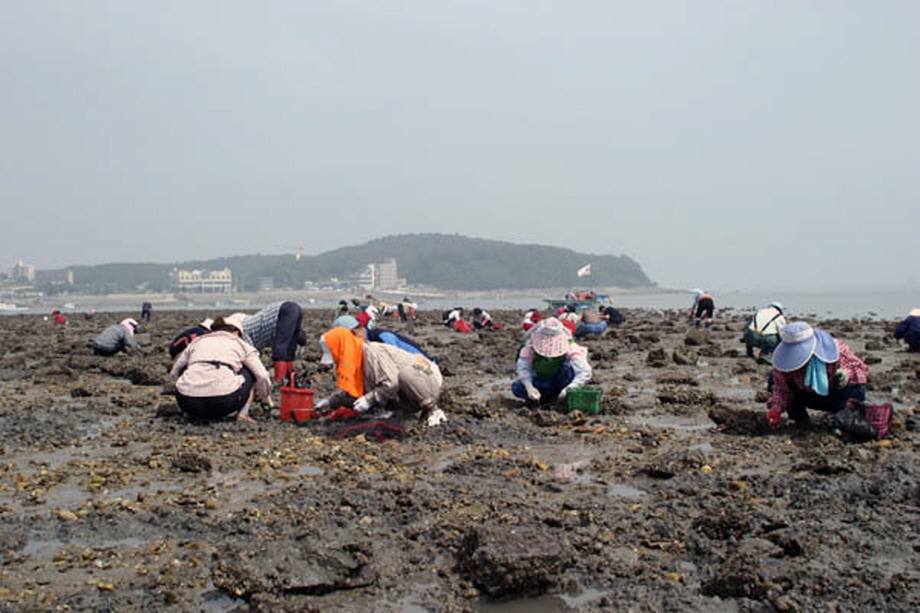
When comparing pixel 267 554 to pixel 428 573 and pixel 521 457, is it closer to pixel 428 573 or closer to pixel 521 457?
pixel 428 573

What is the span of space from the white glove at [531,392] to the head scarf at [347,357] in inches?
91.7

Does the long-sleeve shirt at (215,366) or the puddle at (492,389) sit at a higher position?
the long-sleeve shirt at (215,366)

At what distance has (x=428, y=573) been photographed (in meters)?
4.31

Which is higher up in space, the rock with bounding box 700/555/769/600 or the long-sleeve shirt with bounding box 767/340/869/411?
the long-sleeve shirt with bounding box 767/340/869/411

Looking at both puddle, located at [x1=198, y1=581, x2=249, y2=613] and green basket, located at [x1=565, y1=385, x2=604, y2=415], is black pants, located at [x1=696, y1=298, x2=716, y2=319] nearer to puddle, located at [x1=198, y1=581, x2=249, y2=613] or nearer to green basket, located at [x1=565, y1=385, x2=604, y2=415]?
green basket, located at [x1=565, y1=385, x2=604, y2=415]

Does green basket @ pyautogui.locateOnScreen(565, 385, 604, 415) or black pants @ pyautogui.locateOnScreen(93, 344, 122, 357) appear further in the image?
black pants @ pyautogui.locateOnScreen(93, 344, 122, 357)

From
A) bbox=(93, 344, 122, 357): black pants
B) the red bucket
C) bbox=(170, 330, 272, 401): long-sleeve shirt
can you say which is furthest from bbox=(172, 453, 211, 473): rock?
bbox=(93, 344, 122, 357): black pants

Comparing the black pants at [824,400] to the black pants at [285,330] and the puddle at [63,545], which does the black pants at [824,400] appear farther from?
the puddle at [63,545]

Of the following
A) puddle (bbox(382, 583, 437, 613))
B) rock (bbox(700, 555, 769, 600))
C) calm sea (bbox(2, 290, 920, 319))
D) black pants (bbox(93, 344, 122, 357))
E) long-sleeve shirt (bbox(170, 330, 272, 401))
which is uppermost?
long-sleeve shirt (bbox(170, 330, 272, 401))

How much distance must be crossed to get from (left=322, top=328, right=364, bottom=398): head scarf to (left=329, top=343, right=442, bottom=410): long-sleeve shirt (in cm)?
6

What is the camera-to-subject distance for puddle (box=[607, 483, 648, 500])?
5.67m

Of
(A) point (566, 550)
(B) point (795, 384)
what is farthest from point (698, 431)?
(A) point (566, 550)

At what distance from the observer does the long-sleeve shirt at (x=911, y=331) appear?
1580 centimetres

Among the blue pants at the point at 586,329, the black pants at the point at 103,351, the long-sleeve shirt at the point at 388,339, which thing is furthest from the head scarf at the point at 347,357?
the blue pants at the point at 586,329
